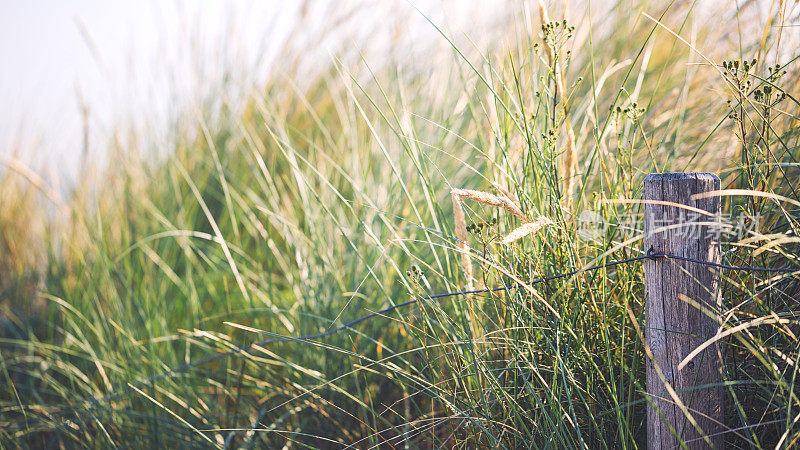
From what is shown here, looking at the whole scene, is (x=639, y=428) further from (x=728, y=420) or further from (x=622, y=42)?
(x=622, y=42)

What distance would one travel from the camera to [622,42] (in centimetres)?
270

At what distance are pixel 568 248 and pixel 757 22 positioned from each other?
4.28 ft

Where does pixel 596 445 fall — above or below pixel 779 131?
below

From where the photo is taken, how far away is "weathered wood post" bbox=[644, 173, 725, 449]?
107cm

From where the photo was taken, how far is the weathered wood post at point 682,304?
3.51 ft

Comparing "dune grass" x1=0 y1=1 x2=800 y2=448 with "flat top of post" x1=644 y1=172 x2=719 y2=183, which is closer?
"flat top of post" x1=644 y1=172 x2=719 y2=183

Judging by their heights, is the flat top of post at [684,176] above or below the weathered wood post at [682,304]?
above

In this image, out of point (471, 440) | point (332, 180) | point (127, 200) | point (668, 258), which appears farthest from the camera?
point (127, 200)

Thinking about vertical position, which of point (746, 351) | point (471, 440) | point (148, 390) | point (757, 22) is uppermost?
point (757, 22)

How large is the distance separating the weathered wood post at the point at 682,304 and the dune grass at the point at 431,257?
6 centimetres

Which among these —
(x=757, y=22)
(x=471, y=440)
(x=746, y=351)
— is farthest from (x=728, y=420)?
(x=757, y=22)

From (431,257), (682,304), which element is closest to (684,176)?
(682,304)

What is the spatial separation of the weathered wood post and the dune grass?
0.06 metres

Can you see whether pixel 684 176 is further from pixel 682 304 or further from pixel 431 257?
pixel 431 257
